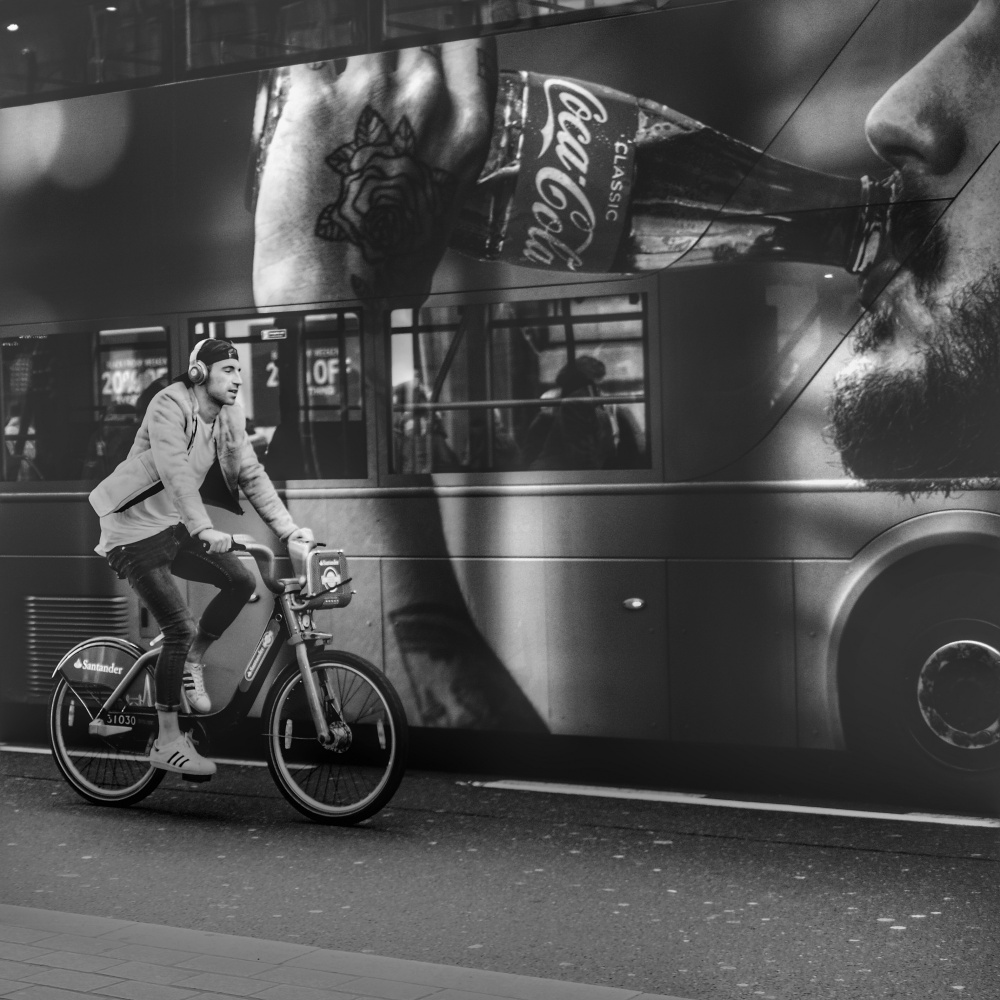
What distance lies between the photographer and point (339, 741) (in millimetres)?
7230

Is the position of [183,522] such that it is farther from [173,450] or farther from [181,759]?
[181,759]

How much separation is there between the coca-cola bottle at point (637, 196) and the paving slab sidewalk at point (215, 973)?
12.2 feet

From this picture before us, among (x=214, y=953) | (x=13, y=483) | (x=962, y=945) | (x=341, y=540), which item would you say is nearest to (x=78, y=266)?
(x=13, y=483)

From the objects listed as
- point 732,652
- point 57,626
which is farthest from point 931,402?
point 57,626

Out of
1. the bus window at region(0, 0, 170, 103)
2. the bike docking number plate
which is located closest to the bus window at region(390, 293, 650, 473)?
the bike docking number plate

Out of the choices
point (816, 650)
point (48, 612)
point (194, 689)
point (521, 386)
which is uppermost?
point (521, 386)

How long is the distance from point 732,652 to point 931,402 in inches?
54.1

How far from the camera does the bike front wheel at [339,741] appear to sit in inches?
279

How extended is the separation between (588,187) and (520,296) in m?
0.57

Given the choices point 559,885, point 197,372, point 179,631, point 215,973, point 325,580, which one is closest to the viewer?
point 215,973

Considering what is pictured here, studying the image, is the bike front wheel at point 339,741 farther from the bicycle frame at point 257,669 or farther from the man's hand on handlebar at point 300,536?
the man's hand on handlebar at point 300,536

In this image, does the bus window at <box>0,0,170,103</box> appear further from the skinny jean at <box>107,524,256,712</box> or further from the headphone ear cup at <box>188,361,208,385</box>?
the skinny jean at <box>107,524,256,712</box>

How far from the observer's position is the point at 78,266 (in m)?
9.32

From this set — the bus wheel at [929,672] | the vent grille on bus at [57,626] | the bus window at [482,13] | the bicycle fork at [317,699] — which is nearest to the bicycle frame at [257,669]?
the bicycle fork at [317,699]
